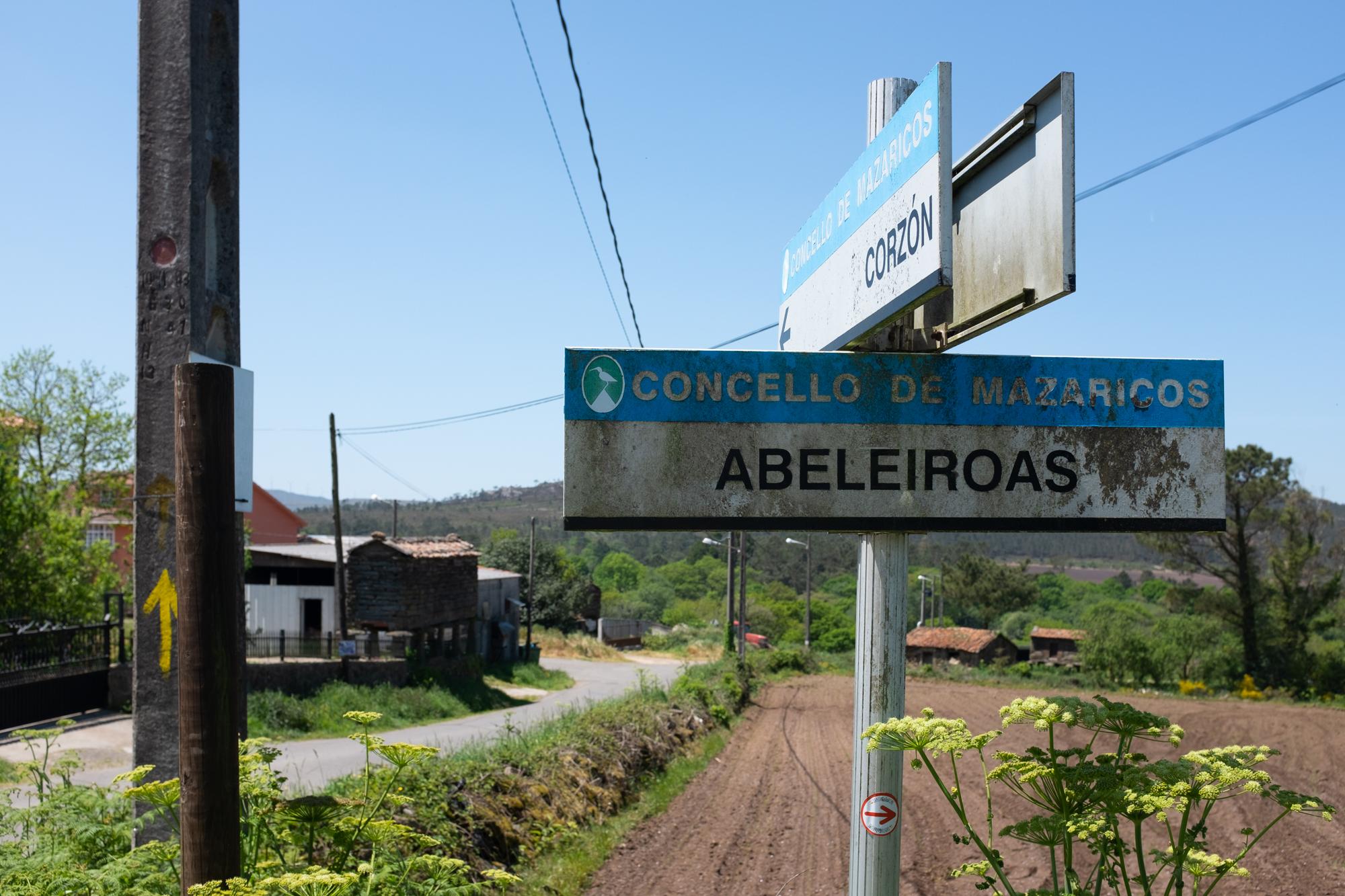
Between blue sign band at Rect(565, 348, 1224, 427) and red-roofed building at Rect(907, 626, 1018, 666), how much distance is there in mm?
54688

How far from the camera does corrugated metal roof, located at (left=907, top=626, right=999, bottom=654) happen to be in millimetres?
57344

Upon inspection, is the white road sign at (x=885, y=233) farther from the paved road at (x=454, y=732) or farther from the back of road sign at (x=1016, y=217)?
the paved road at (x=454, y=732)

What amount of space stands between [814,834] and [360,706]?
A: 1650 centimetres

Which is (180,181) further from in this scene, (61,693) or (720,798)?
(61,693)

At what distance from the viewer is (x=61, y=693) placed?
20906 mm

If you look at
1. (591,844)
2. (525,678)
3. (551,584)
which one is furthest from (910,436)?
(551,584)

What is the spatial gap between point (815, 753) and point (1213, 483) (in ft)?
60.1

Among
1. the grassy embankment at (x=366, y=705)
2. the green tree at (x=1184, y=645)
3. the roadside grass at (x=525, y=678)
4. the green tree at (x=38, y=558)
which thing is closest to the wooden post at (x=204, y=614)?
the grassy embankment at (x=366, y=705)

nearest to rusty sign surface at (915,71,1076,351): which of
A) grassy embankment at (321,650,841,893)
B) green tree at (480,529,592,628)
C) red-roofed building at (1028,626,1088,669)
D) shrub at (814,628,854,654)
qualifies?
grassy embankment at (321,650,841,893)

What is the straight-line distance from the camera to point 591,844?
11.6 m

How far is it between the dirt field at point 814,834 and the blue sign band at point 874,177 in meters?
8.08

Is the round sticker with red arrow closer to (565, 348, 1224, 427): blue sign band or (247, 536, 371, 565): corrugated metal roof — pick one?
(565, 348, 1224, 427): blue sign band

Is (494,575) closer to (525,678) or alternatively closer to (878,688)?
(525,678)

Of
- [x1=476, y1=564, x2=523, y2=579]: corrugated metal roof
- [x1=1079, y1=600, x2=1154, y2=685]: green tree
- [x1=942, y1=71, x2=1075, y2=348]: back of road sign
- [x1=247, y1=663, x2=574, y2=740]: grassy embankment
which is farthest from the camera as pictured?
[x1=1079, y1=600, x2=1154, y2=685]: green tree
